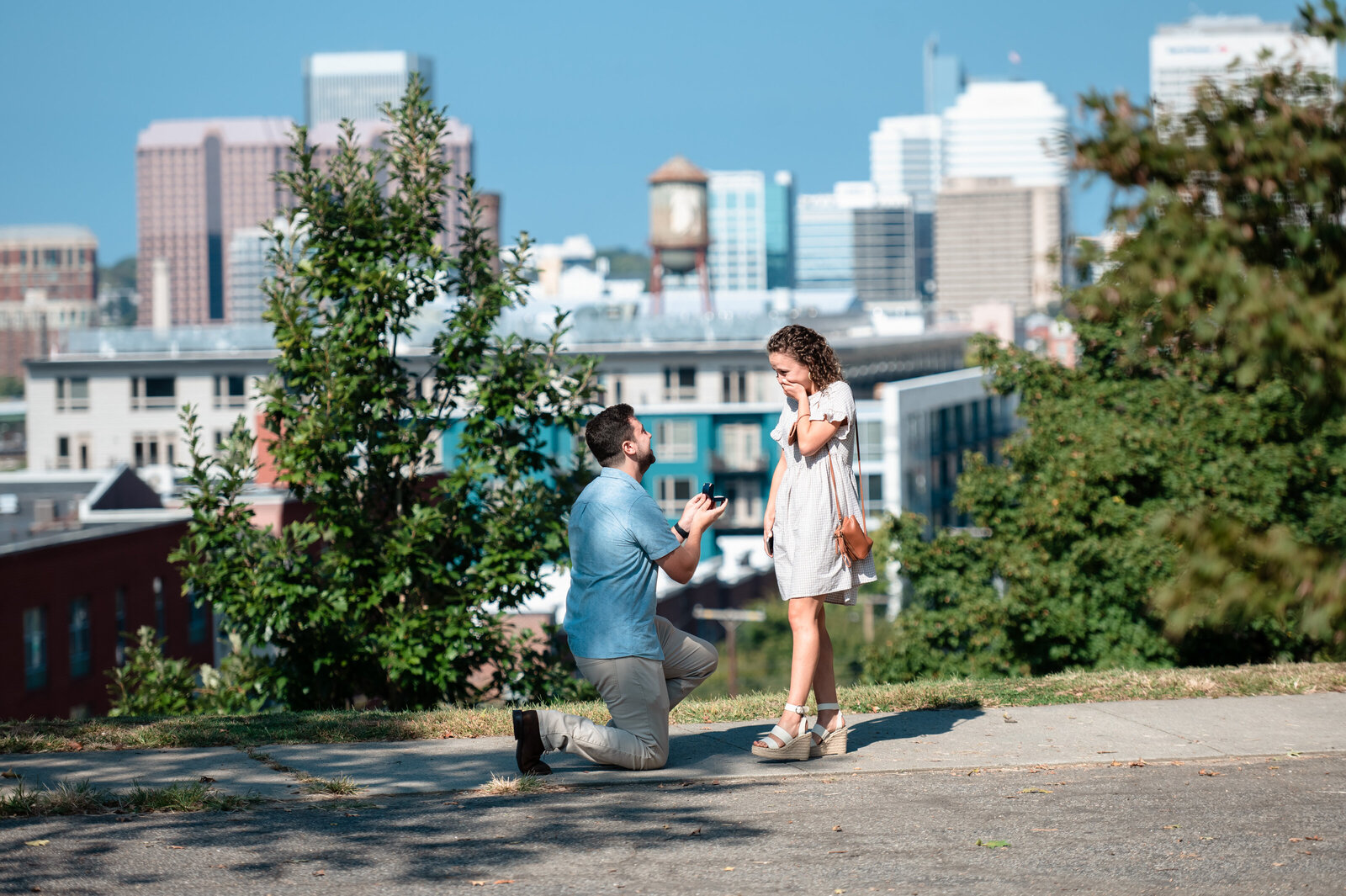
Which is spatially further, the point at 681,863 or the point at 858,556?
the point at 858,556

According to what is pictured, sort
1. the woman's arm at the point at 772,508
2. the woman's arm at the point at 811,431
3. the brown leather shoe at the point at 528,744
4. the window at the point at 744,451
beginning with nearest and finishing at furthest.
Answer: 1. the brown leather shoe at the point at 528,744
2. the woman's arm at the point at 811,431
3. the woman's arm at the point at 772,508
4. the window at the point at 744,451

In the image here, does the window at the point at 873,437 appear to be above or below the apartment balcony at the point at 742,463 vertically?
above

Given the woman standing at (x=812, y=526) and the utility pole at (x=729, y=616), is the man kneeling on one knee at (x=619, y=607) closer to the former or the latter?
the woman standing at (x=812, y=526)

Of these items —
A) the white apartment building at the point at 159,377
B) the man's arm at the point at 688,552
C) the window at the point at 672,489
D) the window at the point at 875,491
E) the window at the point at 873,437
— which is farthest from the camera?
the white apartment building at the point at 159,377

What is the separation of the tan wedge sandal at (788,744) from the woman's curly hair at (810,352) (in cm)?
146

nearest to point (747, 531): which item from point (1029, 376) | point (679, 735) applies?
point (1029, 376)

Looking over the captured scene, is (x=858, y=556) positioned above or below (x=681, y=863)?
above

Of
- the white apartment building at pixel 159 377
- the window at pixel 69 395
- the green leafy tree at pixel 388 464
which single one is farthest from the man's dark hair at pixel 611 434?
the window at pixel 69 395

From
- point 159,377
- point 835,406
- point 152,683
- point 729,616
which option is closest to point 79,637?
point 152,683

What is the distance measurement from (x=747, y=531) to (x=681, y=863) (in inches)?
3247

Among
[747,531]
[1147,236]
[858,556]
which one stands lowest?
[747,531]

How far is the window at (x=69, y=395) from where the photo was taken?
96.3 m

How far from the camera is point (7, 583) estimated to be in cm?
3231

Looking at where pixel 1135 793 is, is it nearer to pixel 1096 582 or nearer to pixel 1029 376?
pixel 1096 582
